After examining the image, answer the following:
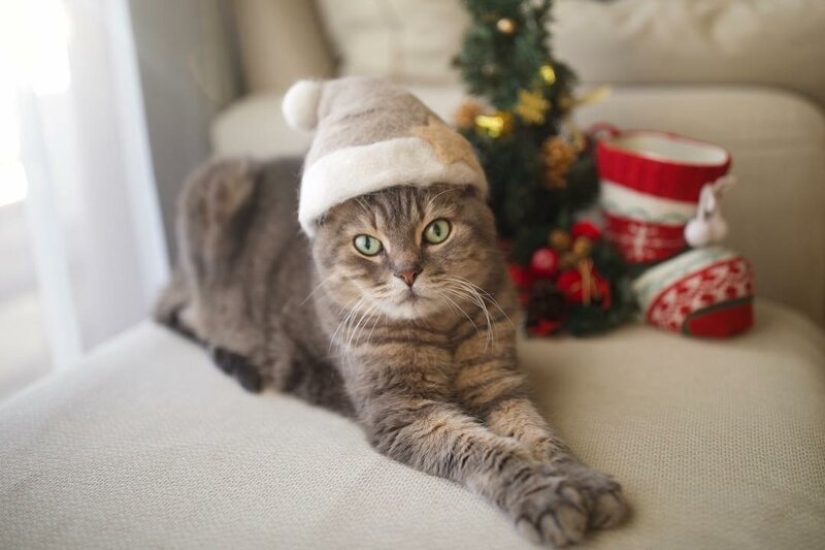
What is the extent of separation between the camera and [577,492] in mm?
798

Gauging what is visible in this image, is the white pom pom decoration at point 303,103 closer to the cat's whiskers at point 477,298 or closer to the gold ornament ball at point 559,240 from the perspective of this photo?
the cat's whiskers at point 477,298

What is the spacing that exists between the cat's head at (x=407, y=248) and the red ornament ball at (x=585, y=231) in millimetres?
431

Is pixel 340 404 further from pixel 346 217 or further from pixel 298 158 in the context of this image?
pixel 298 158

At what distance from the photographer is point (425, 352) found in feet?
3.48

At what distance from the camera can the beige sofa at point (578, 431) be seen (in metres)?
0.83

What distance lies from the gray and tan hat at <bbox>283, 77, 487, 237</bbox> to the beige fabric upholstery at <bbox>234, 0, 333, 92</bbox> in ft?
2.70

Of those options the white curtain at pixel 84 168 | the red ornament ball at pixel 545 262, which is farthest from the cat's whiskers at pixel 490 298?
the white curtain at pixel 84 168

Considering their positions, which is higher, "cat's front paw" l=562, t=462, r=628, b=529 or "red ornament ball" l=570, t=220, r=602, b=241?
"red ornament ball" l=570, t=220, r=602, b=241

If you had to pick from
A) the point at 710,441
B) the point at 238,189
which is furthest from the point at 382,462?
the point at 238,189

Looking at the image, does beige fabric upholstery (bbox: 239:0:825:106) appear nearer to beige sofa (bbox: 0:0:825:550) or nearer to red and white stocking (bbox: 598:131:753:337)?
beige sofa (bbox: 0:0:825:550)

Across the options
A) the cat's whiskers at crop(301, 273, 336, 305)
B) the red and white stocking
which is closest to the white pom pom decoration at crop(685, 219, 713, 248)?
the red and white stocking

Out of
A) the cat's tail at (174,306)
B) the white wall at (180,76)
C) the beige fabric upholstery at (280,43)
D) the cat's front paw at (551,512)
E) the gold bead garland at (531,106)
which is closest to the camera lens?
Result: the cat's front paw at (551,512)

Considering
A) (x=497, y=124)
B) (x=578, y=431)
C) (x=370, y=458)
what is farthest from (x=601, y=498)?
(x=497, y=124)

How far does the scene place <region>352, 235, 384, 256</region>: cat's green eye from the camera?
101 centimetres
